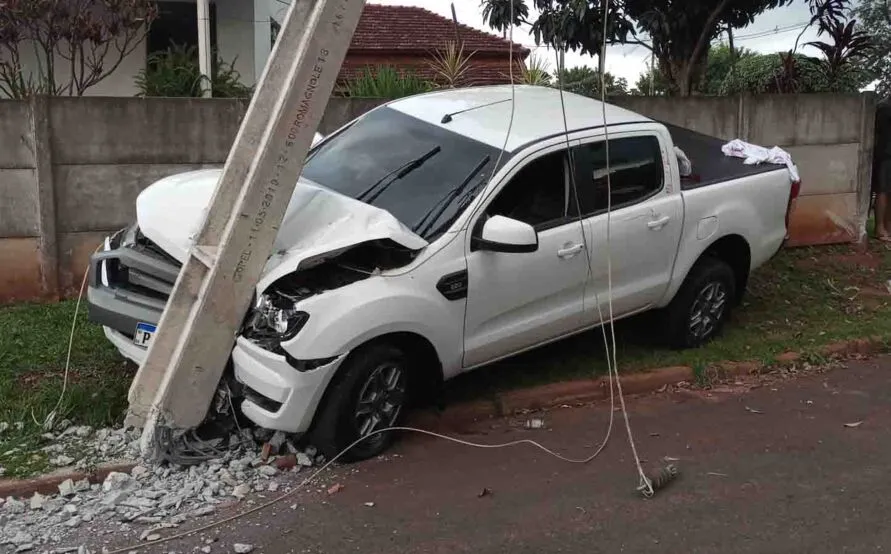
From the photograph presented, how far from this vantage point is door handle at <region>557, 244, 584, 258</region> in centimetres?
535

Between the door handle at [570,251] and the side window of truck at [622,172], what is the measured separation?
0.26m

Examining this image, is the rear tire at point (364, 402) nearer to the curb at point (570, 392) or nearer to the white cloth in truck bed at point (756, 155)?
the curb at point (570, 392)

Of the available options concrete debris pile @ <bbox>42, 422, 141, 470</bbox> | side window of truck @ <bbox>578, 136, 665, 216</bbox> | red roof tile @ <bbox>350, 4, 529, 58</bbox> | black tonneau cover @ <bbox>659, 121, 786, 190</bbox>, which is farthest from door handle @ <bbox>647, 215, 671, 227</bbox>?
red roof tile @ <bbox>350, 4, 529, 58</bbox>

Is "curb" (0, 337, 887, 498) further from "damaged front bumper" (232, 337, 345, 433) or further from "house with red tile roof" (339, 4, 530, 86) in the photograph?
"house with red tile roof" (339, 4, 530, 86)

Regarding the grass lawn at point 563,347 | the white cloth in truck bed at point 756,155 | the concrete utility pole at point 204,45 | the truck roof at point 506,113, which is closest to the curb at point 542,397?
the grass lawn at point 563,347

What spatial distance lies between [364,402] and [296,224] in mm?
1108

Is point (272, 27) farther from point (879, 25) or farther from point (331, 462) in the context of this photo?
point (331, 462)

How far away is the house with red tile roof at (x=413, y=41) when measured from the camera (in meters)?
18.5

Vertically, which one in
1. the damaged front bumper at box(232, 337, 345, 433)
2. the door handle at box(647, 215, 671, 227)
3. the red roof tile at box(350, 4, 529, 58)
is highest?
the red roof tile at box(350, 4, 529, 58)

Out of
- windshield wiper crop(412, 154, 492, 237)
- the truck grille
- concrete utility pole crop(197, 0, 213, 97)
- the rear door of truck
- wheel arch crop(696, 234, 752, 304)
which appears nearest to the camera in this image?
the truck grille

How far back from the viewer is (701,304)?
6574 millimetres

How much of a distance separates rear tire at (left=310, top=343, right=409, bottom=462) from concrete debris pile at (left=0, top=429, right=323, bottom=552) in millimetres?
217

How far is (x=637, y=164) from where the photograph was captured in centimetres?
602

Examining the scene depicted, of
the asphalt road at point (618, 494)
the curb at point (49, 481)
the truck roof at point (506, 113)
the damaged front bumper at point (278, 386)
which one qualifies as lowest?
the asphalt road at point (618, 494)
